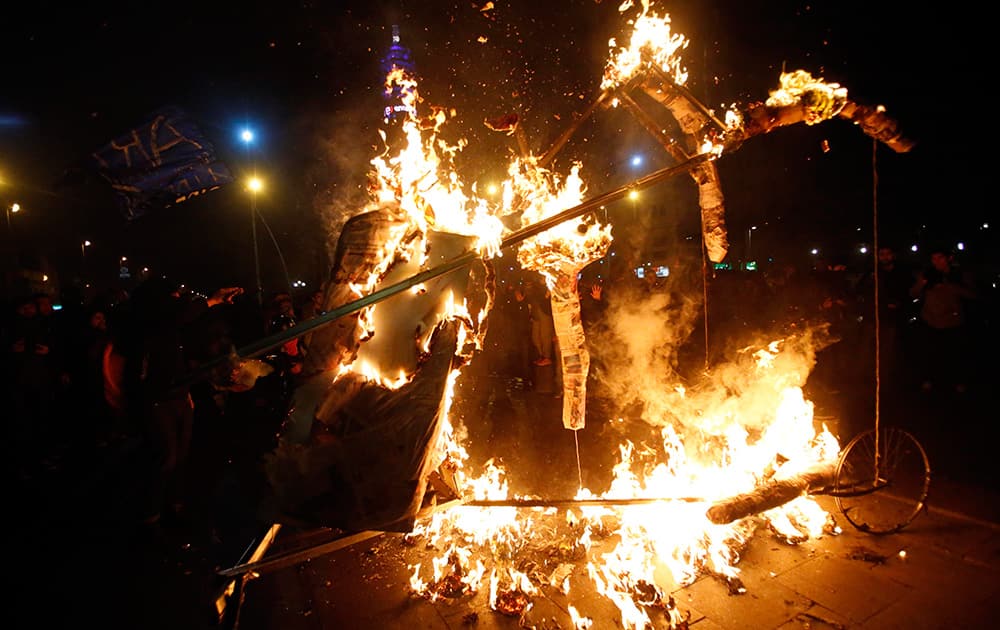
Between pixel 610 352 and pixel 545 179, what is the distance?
23.7 ft

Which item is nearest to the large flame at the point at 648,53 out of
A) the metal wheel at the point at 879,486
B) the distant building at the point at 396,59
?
the distant building at the point at 396,59

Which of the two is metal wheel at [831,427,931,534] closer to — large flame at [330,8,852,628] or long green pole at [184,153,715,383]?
large flame at [330,8,852,628]

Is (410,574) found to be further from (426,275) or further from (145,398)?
(145,398)

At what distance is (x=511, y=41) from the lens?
6.45 m

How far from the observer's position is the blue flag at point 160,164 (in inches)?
191

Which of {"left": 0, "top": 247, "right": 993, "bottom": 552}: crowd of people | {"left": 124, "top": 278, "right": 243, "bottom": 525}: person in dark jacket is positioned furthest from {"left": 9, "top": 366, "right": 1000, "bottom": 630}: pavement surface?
{"left": 0, "top": 247, "right": 993, "bottom": 552}: crowd of people

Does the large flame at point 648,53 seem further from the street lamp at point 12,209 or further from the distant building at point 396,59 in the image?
the street lamp at point 12,209

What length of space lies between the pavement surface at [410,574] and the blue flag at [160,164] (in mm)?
3606

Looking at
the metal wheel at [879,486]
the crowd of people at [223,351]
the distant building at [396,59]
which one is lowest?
the metal wheel at [879,486]

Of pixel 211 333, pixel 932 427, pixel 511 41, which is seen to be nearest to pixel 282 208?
pixel 211 333

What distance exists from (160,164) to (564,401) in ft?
15.8

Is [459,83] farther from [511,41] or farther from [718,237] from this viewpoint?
[718,237]

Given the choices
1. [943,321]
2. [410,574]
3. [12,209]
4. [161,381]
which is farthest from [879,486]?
[12,209]

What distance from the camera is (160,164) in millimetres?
4934
